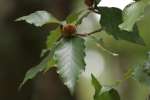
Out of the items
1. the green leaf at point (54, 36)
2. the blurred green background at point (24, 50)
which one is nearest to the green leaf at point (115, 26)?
the green leaf at point (54, 36)

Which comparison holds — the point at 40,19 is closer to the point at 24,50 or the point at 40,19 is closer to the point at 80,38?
the point at 80,38

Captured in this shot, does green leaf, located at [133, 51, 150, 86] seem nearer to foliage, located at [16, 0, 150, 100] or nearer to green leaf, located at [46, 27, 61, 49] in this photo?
foliage, located at [16, 0, 150, 100]

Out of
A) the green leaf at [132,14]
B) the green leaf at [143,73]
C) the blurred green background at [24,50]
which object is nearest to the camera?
the green leaf at [132,14]

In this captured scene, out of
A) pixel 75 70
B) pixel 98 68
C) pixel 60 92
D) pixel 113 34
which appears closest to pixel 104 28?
pixel 113 34

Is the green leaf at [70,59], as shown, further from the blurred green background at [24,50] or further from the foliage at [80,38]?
the blurred green background at [24,50]

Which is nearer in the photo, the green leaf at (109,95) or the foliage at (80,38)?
the foliage at (80,38)

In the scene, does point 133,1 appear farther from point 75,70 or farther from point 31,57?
point 31,57

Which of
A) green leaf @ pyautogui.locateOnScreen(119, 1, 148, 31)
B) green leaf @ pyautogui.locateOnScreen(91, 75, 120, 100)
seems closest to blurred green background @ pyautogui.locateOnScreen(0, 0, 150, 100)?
green leaf @ pyautogui.locateOnScreen(91, 75, 120, 100)

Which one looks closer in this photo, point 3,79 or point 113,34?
point 113,34
